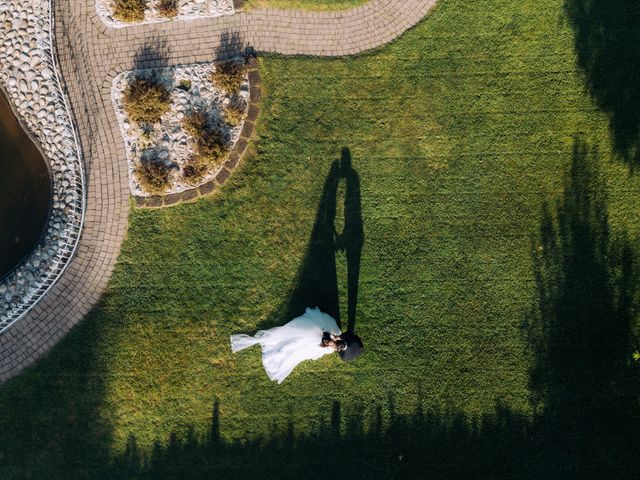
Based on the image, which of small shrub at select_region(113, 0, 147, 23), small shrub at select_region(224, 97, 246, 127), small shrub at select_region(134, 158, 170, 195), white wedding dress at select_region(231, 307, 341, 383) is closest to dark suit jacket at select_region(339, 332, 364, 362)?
white wedding dress at select_region(231, 307, 341, 383)

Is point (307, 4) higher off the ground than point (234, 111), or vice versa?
point (307, 4)

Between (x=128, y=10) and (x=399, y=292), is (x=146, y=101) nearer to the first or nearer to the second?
(x=128, y=10)

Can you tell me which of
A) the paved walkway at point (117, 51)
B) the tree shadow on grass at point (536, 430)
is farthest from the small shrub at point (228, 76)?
A: the tree shadow on grass at point (536, 430)

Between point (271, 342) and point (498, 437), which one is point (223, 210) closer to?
point (271, 342)

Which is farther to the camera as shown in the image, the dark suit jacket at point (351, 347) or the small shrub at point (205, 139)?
the small shrub at point (205, 139)

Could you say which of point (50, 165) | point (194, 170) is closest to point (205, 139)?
point (194, 170)

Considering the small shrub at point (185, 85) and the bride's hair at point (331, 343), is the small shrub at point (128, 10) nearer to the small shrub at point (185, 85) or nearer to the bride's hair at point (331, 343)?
the small shrub at point (185, 85)
